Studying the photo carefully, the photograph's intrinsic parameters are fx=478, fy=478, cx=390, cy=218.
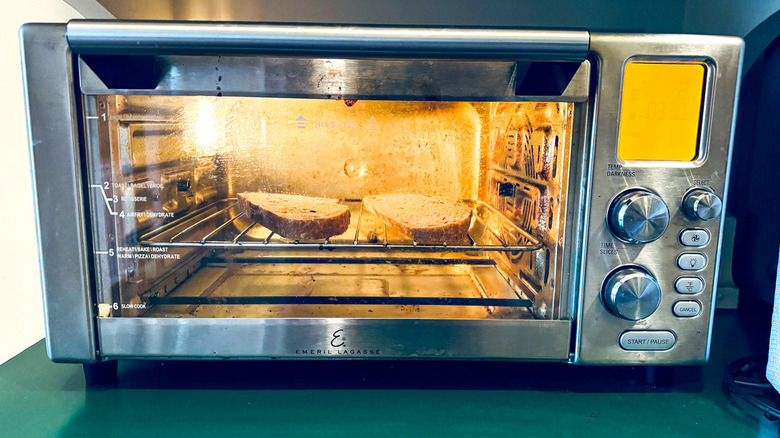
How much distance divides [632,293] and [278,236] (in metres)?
0.49

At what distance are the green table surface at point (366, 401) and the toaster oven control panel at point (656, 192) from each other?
9 cm

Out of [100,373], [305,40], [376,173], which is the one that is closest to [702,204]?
[376,173]

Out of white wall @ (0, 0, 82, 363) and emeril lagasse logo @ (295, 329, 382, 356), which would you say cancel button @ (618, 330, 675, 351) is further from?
white wall @ (0, 0, 82, 363)

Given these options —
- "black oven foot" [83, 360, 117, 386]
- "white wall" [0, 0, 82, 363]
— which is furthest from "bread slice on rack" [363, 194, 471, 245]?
"white wall" [0, 0, 82, 363]

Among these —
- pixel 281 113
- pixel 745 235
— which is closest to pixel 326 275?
pixel 281 113

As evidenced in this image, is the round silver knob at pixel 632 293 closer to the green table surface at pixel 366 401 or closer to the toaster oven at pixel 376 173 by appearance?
the toaster oven at pixel 376 173

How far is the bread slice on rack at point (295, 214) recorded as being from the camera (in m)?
0.69

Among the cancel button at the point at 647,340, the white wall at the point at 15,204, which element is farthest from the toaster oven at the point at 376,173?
the white wall at the point at 15,204

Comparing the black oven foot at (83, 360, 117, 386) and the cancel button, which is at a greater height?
the cancel button

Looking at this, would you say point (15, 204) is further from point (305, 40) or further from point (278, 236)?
point (305, 40)

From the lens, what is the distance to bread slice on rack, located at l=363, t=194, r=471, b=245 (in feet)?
2.25

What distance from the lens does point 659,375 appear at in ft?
2.30

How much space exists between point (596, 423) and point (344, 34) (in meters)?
0.58

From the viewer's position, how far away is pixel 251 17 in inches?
40.4
